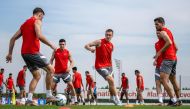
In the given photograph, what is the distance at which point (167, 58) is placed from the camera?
12.6 m

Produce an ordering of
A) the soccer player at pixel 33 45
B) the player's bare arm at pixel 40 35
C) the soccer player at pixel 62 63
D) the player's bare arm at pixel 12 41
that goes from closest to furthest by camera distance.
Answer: the player's bare arm at pixel 40 35
the soccer player at pixel 33 45
the player's bare arm at pixel 12 41
the soccer player at pixel 62 63

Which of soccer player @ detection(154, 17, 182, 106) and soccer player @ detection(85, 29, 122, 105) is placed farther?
soccer player @ detection(85, 29, 122, 105)

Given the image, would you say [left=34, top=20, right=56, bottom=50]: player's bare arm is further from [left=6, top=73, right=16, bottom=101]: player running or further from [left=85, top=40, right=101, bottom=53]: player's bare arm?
[left=6, top=73, right=16, bottom=101]: player running

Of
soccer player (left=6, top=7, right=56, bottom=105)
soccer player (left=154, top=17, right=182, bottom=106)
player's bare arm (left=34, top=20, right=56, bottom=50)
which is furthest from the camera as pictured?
soccer player (left=154, top=17, right=182, bottom=106)

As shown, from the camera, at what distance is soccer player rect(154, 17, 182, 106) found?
12250 millimetres

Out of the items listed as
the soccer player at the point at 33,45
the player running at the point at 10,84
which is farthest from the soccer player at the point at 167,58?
the player running at the point at 10,84

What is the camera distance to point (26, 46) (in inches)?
443

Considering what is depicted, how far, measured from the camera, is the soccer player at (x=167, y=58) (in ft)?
40.2

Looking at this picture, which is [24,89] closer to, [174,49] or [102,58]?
[102,58]

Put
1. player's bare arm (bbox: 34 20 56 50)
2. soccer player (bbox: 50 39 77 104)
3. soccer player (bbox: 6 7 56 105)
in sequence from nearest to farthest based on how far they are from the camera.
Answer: player's bare arm (bbox: 34 20 56 50) < soccer player (bbox: 6 7 56 105) < soccer player (bbox: 50 39 77 104)

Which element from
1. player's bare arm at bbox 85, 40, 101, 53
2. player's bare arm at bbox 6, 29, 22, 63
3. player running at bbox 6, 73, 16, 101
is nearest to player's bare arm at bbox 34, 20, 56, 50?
player's bare arm at bbox 6, 29, 22, 63

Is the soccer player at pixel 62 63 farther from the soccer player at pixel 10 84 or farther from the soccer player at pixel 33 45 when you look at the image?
the soccer player at pixel 10 84

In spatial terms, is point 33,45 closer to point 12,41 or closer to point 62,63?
point 12,41

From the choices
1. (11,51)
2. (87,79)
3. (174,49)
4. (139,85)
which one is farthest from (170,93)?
(87,79)
